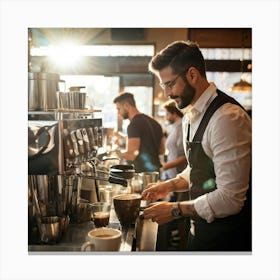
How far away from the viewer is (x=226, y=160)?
1.79 m

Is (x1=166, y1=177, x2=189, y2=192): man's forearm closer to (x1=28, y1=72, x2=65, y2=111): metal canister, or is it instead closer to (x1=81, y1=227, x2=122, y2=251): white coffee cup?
(x1=81, y1=227, x2=122, y2=251): white coffee cup

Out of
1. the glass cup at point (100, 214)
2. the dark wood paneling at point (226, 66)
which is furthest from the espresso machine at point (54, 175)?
the dark wood paneling at point (226, 66)

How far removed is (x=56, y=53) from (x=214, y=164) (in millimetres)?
Answer: 1470

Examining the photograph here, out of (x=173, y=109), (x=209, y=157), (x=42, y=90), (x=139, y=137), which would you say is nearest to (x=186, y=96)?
(x=209, y=157)

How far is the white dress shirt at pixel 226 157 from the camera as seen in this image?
1804 mm

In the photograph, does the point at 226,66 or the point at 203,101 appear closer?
the point at 203,101

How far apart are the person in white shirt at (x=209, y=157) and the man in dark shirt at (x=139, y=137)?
128cm

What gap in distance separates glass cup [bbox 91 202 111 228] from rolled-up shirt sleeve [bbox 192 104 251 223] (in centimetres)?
43

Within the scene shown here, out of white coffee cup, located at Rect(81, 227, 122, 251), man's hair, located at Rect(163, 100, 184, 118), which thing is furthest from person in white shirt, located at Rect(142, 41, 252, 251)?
man's hair, located at Rect(163, 100, 184, 118)

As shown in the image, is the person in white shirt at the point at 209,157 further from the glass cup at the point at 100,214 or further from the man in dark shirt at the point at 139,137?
the man in dark shirt at the point at 139,137

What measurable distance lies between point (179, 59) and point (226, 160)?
0.58 metres

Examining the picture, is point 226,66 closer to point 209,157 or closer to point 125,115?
point 125,115
